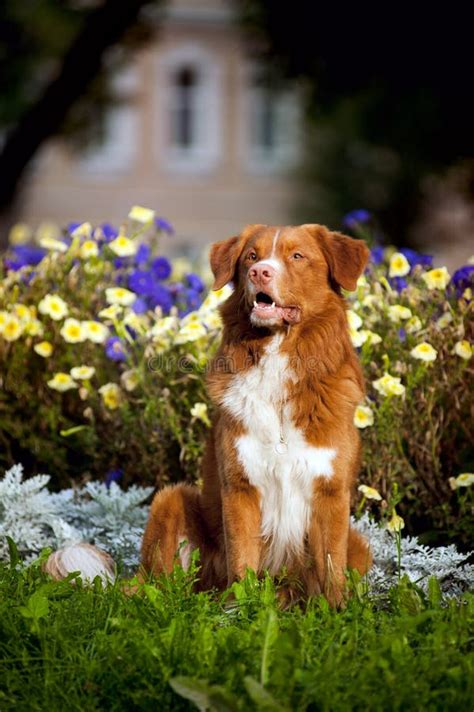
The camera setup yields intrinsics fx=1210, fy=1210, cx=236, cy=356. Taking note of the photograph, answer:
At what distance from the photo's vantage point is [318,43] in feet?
34.8

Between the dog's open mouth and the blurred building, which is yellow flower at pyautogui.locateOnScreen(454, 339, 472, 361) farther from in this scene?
the blurred building

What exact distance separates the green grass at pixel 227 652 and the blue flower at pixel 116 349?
6.44 feet

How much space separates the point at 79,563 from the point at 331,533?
100 cm

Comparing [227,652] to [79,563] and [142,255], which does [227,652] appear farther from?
[142,255]

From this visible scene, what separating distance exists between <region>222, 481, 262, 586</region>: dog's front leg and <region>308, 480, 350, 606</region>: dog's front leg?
8.6 inches

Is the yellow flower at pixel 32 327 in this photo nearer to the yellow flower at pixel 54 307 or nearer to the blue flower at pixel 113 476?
the yellow flower at pixel 54 307

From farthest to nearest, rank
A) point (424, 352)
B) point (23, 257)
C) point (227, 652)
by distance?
point (23, 257) < point (424, 352) < point (227, 652)

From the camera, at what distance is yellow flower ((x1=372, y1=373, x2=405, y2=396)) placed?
5.18m

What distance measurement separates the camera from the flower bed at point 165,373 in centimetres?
555

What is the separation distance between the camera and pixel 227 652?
11.5 feet

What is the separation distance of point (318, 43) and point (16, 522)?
649 centimetres

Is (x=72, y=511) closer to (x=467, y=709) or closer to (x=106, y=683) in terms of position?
(x=106, y=683)

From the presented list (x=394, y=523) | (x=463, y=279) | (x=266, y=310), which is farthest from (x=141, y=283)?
(x=266, y=310)

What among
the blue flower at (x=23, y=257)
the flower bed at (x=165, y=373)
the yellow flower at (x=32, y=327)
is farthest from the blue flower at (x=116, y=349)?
the blue flower at (x=23, y=257)
